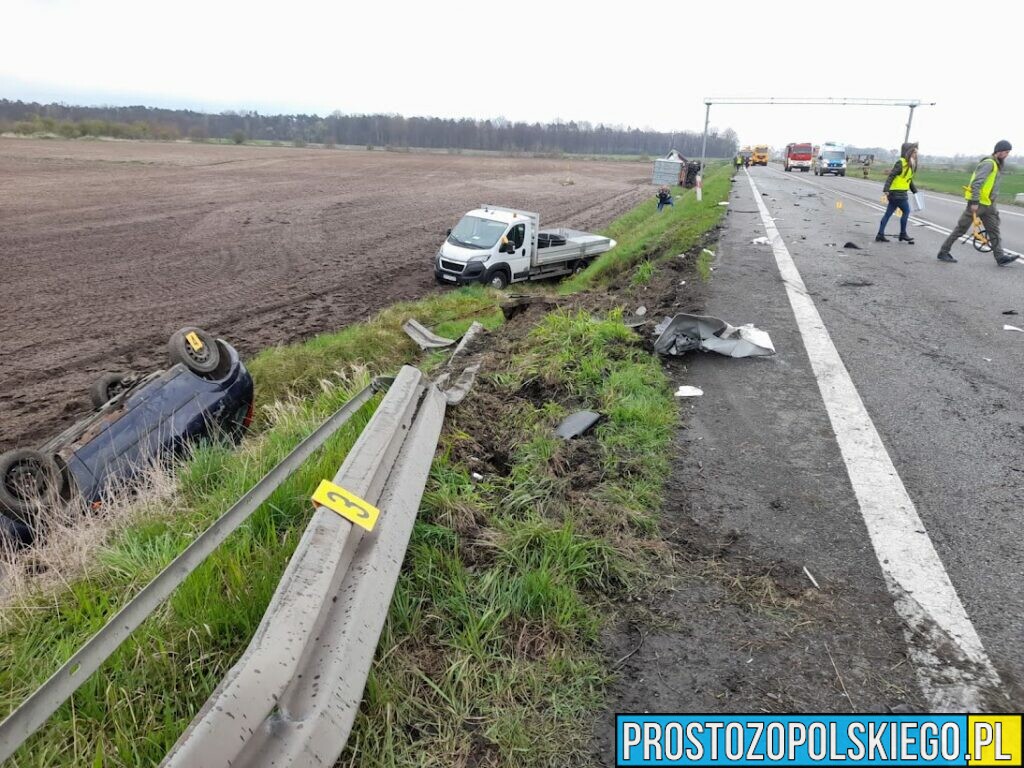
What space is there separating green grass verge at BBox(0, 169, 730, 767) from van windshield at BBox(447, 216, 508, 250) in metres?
11.2

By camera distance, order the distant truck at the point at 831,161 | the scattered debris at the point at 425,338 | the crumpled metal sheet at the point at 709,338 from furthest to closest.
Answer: the distant truck at the point at 831,161
the scattered debris at the point at 425,338
the crumpled metal sheet at the point at 709,338

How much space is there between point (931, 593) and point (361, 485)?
226cm

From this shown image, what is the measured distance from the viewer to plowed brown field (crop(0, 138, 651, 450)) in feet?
36.7

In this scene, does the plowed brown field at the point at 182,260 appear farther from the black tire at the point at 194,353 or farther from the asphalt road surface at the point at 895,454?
the asphalt road surface at the point at 895,454

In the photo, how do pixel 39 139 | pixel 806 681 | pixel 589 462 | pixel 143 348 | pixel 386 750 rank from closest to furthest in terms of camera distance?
pixel 386 750 < pixel 806 681 < pixel 589 462 < pixel 143 348 < pixel 39 139

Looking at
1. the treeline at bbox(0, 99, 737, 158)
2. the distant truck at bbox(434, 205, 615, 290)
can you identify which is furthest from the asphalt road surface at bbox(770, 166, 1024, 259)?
the treeline at bbox(0, 99, 737, 158)

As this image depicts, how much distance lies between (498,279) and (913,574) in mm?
12951

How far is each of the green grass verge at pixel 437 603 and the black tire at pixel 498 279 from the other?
10.8 metres

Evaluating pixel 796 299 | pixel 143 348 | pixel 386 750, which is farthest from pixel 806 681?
pixel 143 348

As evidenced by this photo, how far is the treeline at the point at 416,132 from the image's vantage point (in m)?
125

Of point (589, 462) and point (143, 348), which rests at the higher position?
point (589, 462)

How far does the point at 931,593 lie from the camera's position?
97.9 inches

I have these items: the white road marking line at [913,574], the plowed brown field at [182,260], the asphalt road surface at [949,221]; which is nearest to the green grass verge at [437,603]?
the white road marking line at [913,574]

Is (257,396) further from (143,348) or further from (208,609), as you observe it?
(208,609)
